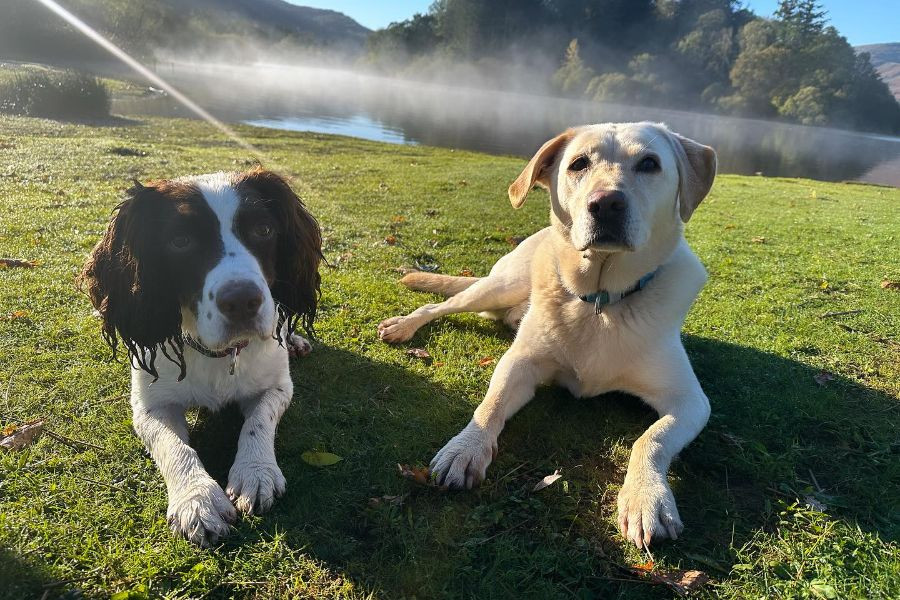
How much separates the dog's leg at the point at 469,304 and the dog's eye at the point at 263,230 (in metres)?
1.57

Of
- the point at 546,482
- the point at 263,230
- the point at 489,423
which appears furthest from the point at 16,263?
the point at 546,482

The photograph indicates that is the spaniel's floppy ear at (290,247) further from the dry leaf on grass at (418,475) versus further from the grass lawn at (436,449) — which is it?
the dry leaf on grass at (418,475)

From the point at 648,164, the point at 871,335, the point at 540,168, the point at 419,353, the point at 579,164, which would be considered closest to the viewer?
the point at 648,164

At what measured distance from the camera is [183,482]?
2414 mm

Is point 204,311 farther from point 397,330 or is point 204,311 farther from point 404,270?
point 404,270

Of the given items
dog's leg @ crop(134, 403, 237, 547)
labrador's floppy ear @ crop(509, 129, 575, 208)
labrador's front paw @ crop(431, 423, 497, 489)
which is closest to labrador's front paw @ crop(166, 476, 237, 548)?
dog's leg @ crop(134, 403, 237, 547)

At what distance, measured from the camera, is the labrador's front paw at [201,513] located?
2.24 metres

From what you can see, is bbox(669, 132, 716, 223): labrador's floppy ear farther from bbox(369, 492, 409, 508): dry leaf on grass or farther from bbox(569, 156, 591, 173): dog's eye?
bbox(369, 492, 409, 508): dry leaf on grass

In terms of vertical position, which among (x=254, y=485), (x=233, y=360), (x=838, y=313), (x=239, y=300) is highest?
(x=239, y=300)

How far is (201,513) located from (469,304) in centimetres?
280

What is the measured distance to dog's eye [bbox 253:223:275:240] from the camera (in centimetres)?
290

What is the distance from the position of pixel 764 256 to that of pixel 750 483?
602 centimetres

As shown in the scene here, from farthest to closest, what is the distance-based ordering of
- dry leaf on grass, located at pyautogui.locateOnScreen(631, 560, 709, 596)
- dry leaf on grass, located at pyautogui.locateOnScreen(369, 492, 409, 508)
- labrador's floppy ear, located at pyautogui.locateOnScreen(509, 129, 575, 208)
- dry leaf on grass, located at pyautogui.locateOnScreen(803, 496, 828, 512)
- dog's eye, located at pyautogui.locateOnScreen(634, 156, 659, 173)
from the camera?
1. labrador's floppy ear, located at pyautogui.locateOnScreen(509, 129, 575, 208)
2. dog's eye, located at pyautogui.locateOnScreen(634, 156, 659, 173)
3. dry leaf on grass, located at pyautogui.locateOnScreen(803, 496, 828, 512)
4. dry leaf on grass, located at pyautogui.locateOnScreen(369, 492, 409, 508)
5. dry leaf on grass, located at pyautogui.locateOnScreen(631, 560, 709, 596)

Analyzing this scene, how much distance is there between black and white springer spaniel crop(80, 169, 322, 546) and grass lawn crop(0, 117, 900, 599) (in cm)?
17
